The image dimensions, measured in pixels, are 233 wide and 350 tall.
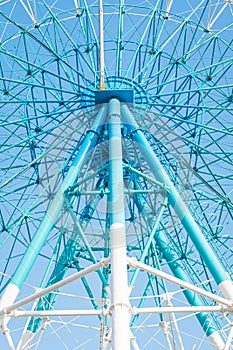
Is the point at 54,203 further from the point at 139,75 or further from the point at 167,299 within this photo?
the point at 139,75

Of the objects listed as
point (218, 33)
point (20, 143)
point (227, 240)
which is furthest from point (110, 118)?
point (227, 240)

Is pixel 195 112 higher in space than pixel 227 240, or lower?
higher

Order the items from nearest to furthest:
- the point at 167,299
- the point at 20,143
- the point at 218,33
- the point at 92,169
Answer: the point at 167,299 → the point at 20,143 → the point at 92,169 → the point at 218,33

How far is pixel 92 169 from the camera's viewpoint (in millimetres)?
19797

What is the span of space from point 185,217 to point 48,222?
10.7 ft

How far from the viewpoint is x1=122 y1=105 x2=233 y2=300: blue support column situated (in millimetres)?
11641

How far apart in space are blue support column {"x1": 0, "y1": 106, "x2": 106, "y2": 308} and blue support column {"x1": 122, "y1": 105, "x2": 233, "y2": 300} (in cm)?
101

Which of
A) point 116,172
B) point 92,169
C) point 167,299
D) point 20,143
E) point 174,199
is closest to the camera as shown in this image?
point 116,172

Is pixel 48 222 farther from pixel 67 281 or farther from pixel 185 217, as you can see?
pixel 185 217

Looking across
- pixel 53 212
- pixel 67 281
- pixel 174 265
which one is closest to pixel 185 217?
pixel 53 212

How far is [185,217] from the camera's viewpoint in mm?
12938

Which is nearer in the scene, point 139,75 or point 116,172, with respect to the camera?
point 116,172

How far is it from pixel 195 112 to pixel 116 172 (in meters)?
8.38

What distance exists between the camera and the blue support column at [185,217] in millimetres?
11641
